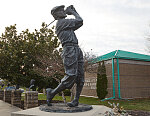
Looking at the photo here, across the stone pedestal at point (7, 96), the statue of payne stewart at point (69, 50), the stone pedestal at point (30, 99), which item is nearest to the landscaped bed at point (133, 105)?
the stone pedestal at point (7, 96)

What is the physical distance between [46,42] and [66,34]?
7635 mm

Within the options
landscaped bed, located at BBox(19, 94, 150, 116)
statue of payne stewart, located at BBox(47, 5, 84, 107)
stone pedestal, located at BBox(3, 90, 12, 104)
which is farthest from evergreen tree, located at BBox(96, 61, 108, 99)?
statue of payne stewart, located at BBox(47, 5, 84, 107)

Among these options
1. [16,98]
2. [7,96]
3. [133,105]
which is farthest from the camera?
[7,96]

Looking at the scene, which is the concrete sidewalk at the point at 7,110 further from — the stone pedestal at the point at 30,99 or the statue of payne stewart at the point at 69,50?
the statue of payne stewart at the point at 69,50

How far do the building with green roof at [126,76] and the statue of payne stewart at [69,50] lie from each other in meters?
9.07

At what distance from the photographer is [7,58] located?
1019 cm

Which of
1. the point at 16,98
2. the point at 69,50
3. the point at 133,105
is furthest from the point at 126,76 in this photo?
the point at 69,50

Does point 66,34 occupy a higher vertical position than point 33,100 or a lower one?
higher

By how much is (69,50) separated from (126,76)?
→ 11.2 metres

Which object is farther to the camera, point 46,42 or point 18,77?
point 46,42

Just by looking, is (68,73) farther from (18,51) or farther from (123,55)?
(123,55)

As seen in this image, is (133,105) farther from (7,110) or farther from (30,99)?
(7,110)

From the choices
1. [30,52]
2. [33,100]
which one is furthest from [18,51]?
[33,100]

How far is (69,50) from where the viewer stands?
12.6 feet
